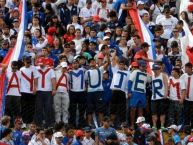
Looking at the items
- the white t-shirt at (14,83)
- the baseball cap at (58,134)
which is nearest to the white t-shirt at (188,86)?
the baseball cap at (58,134)

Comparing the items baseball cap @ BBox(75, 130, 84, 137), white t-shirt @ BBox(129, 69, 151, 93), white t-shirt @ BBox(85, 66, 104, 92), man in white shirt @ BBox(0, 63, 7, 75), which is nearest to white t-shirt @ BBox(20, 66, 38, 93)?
man in white shirt @ BBox(0, 63, 7, 75)

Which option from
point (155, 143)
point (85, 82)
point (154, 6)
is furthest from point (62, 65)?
point (154, 6)

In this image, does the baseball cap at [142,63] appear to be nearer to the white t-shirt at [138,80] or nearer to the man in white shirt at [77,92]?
the white t-shirt at [138,80]

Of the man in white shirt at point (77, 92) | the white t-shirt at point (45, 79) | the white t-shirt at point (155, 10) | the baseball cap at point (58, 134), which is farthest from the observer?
the white t-shirt at point (155, 10)

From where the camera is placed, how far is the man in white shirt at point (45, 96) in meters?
30.6

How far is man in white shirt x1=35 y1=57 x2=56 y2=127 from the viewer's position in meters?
30.6

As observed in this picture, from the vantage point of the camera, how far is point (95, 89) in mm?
31047

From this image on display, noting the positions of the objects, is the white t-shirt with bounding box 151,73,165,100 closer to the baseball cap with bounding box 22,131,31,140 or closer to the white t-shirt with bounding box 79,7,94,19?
the baseball cap with bounding box 22,131,31,140

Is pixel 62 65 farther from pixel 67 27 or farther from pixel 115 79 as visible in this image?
pixel 67 27

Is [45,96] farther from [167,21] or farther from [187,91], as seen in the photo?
[167,21]

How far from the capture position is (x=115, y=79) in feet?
102

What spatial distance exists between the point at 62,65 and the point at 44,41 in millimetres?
2506

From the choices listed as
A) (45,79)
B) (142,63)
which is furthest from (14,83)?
(142,63)

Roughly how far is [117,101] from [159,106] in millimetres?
1045
